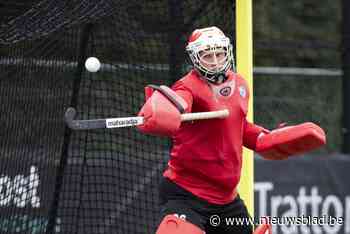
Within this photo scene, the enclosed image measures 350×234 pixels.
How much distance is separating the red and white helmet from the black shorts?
66cm

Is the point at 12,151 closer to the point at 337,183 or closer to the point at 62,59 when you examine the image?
the point at 62,59

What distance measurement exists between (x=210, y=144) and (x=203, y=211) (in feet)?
1.24

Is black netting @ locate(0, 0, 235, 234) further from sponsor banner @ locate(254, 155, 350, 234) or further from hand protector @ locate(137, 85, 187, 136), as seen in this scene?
sponsor banner @ locate(254, 155, 350, 234)

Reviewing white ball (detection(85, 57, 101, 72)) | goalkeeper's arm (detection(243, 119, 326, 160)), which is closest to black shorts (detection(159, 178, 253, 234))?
goalkeeper's arm (detection(243, 119, 326, 160))

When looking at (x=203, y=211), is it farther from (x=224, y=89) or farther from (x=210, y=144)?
(x=224, y=89)

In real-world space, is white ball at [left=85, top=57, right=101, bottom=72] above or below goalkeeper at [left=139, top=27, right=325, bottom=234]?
above

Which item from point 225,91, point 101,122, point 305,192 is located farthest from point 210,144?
point 305,192

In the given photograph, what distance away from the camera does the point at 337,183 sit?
29.1ft

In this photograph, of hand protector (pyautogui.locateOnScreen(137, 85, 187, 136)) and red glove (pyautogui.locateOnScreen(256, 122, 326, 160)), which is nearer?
hand protector (pyautogui.locateOnScreen(137, 85, 187, 136))

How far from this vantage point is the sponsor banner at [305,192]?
28.5 feet

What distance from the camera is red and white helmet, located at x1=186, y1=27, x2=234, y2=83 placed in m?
5.53

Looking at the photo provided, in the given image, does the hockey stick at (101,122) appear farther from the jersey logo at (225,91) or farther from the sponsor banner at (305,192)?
the sponsor banner at (305,192)

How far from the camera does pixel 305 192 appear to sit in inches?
345

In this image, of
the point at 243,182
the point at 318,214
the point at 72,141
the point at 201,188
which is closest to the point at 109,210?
the point at 72,141
